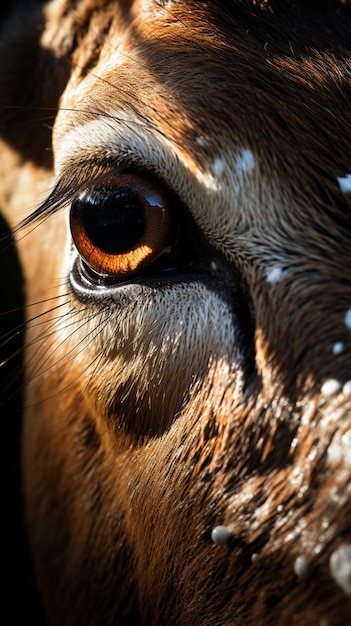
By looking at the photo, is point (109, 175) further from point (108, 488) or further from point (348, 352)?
point (108, 488)

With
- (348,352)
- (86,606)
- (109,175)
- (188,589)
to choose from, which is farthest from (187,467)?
(86,606)

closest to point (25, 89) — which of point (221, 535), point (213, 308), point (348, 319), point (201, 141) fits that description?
point (201, 141)

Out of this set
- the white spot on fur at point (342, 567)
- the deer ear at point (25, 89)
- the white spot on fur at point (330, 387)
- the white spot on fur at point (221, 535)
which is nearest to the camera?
the white spot on fur at point (342, 567)

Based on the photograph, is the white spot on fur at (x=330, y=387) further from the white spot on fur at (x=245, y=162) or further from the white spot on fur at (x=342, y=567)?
the white spot on fur at (x=245, y=162)

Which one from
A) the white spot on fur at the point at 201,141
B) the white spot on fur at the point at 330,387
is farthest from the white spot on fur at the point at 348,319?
the white spot on fur at the point at 201,141

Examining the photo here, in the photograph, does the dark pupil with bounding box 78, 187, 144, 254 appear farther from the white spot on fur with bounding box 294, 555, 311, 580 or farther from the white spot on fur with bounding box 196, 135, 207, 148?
the white spot on fur with bounding box 294, 555, 311, 580

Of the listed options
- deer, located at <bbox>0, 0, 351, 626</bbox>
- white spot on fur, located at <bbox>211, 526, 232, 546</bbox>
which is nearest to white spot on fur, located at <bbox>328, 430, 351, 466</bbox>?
deer, located at <bbox>0, 0, 351, 626</bbox>
